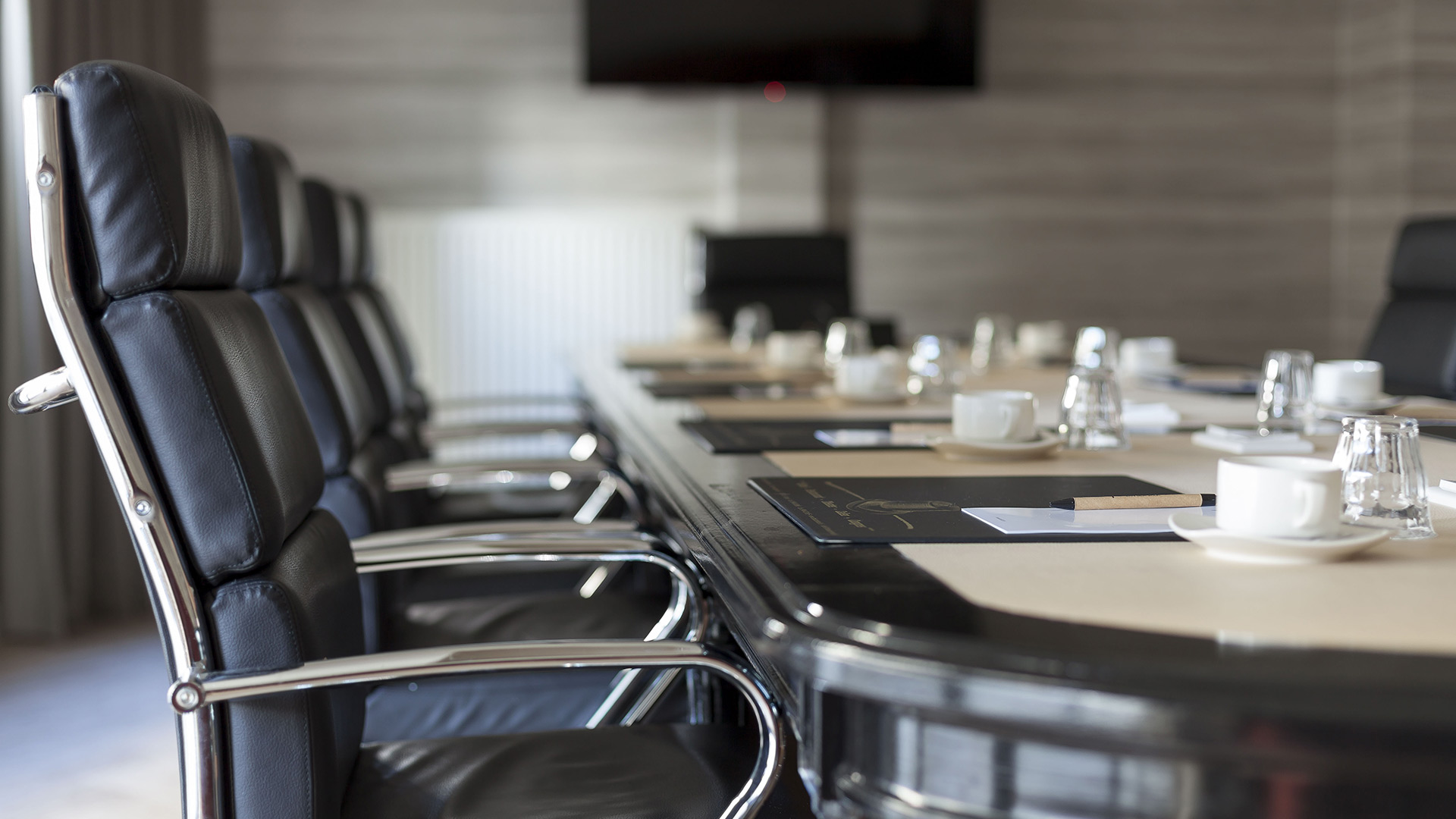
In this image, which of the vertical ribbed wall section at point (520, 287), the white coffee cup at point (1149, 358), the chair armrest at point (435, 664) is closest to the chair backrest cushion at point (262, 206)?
the chair armrest at point (435, 664)

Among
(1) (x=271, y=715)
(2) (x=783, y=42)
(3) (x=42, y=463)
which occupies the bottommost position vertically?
Result: (3) (x=42, y=463)

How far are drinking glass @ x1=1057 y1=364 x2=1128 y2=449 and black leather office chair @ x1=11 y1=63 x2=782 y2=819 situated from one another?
0.71 metres

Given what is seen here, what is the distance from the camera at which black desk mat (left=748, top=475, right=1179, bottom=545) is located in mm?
1086

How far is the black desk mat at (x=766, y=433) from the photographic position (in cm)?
173

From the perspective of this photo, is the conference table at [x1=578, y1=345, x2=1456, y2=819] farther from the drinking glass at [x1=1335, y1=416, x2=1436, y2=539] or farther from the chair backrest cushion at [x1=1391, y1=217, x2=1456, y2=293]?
the chair backrest cushion at [x1=1391, y1=217, x2=1456, y2=293]

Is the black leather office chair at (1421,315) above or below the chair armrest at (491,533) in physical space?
above

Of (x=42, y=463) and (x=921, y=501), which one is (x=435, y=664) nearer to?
(x=921, y=501)

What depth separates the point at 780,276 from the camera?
475 centimetres

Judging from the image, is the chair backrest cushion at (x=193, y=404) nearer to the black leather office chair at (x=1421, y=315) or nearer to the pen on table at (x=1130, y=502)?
the pen on table at (x=1130, y=502)

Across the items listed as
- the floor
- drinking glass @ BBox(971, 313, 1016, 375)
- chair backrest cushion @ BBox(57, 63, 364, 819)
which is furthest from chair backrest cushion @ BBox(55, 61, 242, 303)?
drinking glass @ BBox(971, 313, 1016, 375)

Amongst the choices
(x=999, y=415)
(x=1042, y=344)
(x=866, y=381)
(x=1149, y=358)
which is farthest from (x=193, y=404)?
(x=1042, y=344)

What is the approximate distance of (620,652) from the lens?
1.19m

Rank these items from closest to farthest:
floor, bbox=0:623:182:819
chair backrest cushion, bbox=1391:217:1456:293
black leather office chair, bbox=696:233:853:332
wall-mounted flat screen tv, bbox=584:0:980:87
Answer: floor, bbox=0:623:182:819 → chair backrest cushion, bbox=1391:217:1456:293 → black leather office chair, bbox=696:233:853:332 → wall-mounted flat screen tv, bbox=584:0:980:87

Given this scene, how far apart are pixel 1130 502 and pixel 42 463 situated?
3.71 meters
